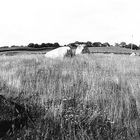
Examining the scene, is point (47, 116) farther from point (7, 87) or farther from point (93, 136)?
point (7, 87)

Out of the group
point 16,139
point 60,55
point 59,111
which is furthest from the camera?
point 60,55

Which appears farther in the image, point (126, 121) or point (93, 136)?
point (126, 121)

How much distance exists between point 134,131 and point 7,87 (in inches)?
114

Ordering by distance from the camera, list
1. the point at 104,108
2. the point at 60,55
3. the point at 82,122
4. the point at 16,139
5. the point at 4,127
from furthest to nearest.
A: the point at 60,55, the point at 104,108, the point at 82,122, the point at 4,127, the point at 16,139

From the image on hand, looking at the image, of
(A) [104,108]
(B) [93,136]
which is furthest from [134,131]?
(A) [104,108]

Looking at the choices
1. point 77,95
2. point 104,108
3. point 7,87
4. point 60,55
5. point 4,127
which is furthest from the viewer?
point 60,55

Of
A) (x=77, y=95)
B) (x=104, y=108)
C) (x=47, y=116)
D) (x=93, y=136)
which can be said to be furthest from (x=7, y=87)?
(x=93, y=136)

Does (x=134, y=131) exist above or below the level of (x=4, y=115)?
below

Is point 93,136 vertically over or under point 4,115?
under

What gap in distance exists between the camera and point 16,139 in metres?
2.30

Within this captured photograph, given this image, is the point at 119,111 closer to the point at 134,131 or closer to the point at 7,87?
the point at 134,131

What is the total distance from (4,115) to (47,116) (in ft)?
1.81

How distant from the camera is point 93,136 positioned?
2.42m

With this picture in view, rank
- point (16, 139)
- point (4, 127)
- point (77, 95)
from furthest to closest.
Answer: point (77, 95) → point (4, 127) → point (16, 139)
